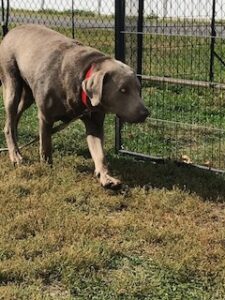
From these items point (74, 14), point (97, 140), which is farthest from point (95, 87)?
point (74, 14)

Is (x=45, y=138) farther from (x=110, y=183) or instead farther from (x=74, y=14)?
(x=74, y=14)

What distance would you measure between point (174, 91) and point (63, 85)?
12.6 ft

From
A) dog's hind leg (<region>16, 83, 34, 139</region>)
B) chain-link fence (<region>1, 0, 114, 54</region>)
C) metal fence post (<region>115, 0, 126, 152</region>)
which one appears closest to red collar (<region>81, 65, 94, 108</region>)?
metal fence post (<region>115, 0, 126, 152</region>)

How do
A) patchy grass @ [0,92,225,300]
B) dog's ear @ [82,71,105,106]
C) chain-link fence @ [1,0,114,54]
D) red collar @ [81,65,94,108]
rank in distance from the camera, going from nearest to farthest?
patchy grass @ [0,92,225,300] < dog's ear @ [82,71,105,106] < red collar @ [81,65,94,108] < chain-link fence @ [1,0,114,54]

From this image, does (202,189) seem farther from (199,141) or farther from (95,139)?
(199,141)

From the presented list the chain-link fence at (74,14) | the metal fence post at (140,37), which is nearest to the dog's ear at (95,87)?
the metal fence post at (140,37)

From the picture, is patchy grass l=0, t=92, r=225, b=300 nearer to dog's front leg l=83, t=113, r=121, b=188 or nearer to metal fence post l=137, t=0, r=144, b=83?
dog's front leg l=83, t=113, r=121, b=188

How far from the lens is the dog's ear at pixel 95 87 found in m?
4.82

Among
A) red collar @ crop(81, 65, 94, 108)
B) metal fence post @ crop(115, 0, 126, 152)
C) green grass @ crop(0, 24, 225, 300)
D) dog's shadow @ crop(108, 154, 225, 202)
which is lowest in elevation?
dog's shadow @ crop(108, 154, 225, 202)

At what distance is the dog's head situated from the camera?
486cm

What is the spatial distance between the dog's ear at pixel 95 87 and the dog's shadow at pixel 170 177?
2.67 feet

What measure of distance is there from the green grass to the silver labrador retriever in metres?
0.31

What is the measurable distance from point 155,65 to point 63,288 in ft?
23.0

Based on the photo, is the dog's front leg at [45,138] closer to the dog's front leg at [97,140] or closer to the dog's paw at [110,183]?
the dog's front leg at [97,140]
